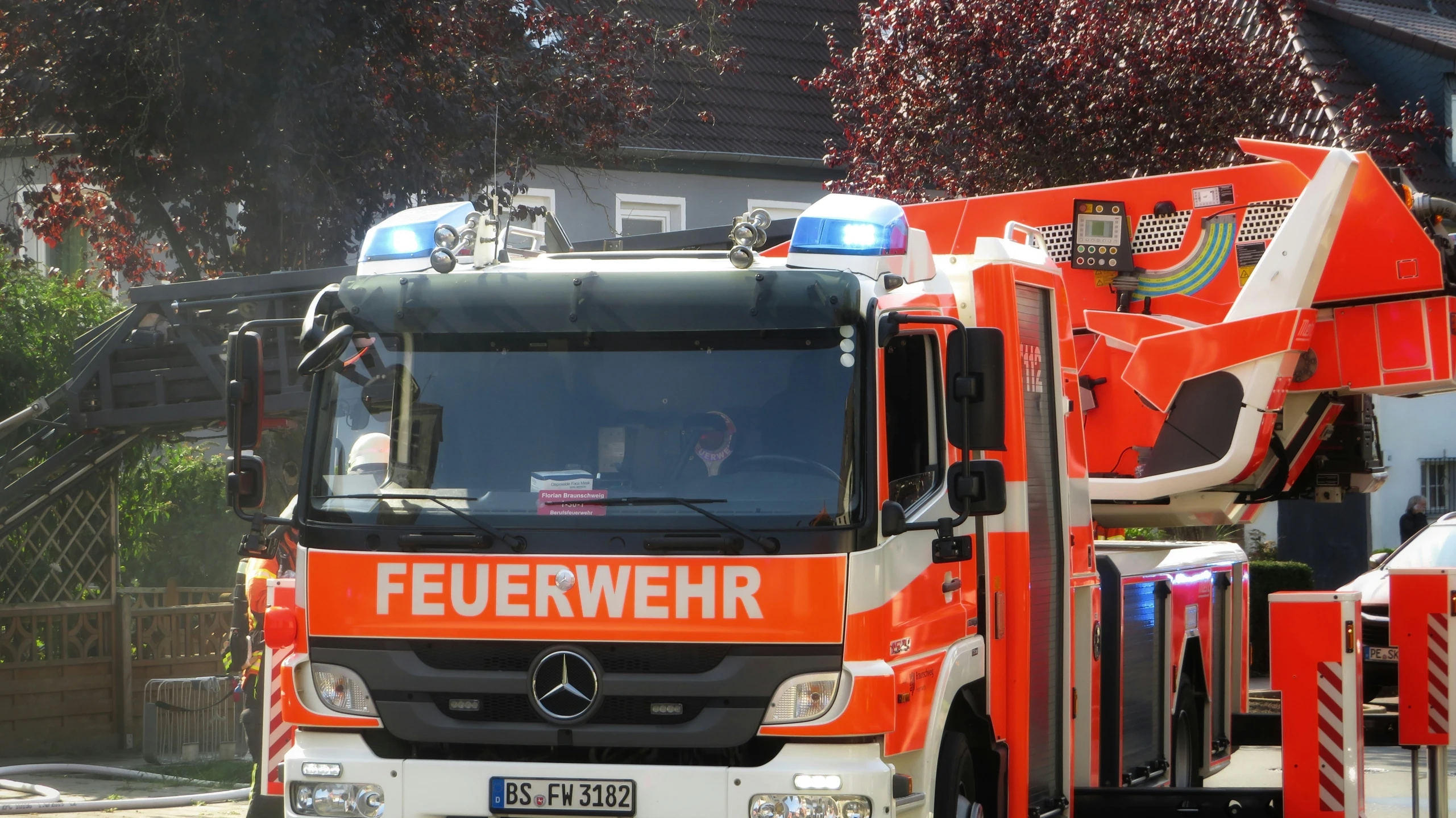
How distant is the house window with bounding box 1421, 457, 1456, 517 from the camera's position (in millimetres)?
25859

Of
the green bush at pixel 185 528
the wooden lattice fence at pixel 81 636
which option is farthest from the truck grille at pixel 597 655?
the green bush at pixel 185 528

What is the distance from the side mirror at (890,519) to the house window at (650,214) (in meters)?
15.9

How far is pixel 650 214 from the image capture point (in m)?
21.8

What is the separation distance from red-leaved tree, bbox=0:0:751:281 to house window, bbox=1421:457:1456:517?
16.1 meters

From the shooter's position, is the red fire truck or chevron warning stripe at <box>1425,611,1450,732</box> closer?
the red fire truck

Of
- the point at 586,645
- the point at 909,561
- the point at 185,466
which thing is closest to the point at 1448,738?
the point at 909,561

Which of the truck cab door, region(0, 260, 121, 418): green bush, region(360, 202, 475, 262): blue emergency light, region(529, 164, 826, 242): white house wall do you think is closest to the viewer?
the truck cab door

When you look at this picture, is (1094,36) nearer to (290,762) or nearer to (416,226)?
(416,226)

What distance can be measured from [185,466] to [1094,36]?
30.4ft

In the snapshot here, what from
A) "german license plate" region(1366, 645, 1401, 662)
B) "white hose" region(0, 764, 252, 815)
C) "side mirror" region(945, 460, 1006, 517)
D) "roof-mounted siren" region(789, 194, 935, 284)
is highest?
"roof-mounted siren" region(789, 194, 935, 284)

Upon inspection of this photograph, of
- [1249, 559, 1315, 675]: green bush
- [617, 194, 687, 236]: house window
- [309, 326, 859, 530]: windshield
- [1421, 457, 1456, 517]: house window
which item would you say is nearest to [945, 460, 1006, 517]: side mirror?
[309, 326, 859, 530]: windshield

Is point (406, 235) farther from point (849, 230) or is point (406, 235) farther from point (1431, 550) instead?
point (1431, 550)

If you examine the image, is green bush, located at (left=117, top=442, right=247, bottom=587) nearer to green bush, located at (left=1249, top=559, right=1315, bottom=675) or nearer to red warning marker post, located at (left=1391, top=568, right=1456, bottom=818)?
green bush, located at (left=1249, top=559, right=1315, bottom=675)

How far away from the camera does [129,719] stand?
508 inches
